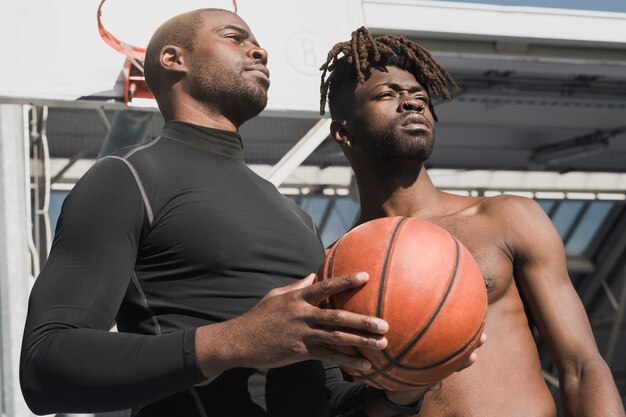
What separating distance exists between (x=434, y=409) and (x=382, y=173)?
3.13 feet

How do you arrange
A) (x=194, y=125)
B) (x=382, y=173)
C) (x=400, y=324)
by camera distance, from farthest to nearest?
(x=382, y=173) → (x=194, y=125) → (x=400, y=324)

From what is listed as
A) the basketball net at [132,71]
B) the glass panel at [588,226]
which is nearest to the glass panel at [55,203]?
the basketball net at [132,71]

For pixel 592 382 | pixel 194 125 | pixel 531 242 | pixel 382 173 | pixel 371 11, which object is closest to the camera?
pixel 194 125

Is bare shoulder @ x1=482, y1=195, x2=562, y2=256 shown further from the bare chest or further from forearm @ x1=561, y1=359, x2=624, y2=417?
forearm @ x1=561, y1=359, x2=624, y2=417

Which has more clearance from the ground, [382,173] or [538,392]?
[382,173]

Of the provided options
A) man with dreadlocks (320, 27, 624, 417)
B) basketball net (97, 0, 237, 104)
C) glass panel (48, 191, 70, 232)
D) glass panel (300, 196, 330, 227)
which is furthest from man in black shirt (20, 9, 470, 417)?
glass panel (300, 196, 330, 227)

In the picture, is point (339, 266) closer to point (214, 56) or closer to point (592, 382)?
point (214, 56)

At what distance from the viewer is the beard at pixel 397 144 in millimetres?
3615

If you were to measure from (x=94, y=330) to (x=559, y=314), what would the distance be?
1892 millimetres

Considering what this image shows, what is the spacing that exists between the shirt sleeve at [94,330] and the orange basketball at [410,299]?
0.36 m

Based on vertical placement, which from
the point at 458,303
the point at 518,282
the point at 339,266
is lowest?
the point at 518,282

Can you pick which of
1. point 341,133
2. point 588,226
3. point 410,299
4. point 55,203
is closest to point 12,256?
point 341,133

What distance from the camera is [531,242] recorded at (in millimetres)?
3455

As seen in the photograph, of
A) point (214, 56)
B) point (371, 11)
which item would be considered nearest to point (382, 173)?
point (214, 56)
